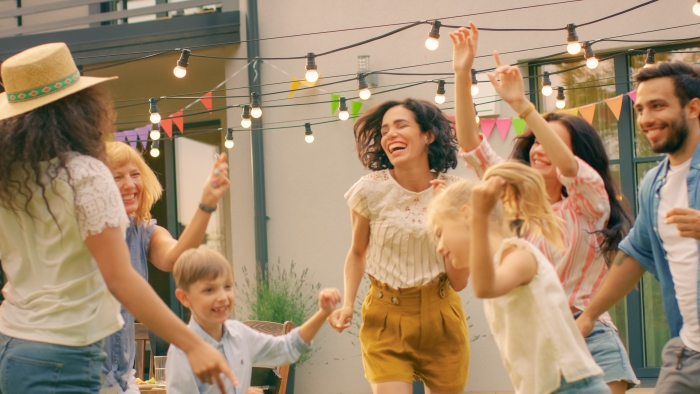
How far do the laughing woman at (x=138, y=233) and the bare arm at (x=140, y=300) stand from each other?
29.3 inches

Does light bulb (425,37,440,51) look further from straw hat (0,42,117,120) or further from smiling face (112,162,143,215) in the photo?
straw hat (0,42,117,120)

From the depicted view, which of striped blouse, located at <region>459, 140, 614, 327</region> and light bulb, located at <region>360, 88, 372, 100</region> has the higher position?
light bulb, located at <region>360, 88, 372, 100</region>

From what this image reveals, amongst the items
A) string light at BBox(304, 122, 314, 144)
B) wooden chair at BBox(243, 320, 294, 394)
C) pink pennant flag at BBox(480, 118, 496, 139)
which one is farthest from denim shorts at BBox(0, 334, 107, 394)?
pink pennant flag at BBox(480, 118, 496, 139)

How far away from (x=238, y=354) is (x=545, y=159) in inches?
57.6

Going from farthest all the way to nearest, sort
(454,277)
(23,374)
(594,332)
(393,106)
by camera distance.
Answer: (393,106) → (454,277) → (594,332) → (23,374)

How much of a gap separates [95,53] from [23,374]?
285 inches

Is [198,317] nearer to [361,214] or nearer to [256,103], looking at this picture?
[361,214]

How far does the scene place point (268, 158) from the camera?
8266mm

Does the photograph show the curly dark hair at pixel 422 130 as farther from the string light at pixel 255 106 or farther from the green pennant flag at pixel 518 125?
the green pennant flag at pixel 518 125

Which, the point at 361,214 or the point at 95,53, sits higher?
the point at 95,53

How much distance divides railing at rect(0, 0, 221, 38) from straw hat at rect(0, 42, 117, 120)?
6.17 m

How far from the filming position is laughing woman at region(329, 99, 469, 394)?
379 cm

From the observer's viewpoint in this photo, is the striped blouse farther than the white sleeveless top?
Yes

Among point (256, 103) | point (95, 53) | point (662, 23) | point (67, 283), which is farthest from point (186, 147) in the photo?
point (67, 283)
